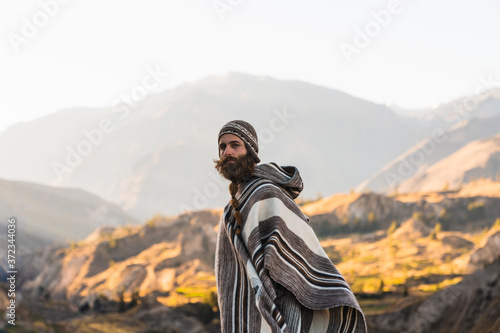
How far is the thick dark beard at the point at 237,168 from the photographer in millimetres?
2646

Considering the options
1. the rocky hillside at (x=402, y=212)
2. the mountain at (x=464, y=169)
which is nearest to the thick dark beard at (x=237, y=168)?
the rocky hillside at (x=402, y=212)

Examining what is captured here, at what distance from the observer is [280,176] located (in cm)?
269

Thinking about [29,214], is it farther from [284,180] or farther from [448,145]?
[448,145]

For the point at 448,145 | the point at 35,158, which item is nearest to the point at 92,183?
the point at 35,158

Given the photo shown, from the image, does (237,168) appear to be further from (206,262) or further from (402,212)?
(402,212)

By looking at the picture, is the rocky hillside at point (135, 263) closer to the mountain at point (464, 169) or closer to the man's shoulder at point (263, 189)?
the man's shoulder at point (263, 189)

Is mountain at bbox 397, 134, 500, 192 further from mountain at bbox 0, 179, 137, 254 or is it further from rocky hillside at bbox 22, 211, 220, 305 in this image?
rocky hillside at bbox 22, 211, 220, 305

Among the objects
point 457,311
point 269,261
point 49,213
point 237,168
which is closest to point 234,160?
point 237,168

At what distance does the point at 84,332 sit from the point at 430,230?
2780cm

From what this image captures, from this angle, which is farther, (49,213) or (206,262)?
(49,213)

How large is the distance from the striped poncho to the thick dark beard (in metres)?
0.04

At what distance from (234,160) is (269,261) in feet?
1.84

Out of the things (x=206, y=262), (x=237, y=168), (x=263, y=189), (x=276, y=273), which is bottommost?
(x=276, y=273)

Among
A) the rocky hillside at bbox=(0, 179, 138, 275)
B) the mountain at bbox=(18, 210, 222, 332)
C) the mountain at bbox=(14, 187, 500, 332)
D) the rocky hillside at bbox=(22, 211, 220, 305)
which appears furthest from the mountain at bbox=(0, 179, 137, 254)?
the mountain at bbox=(14, 187, 500, 332)
